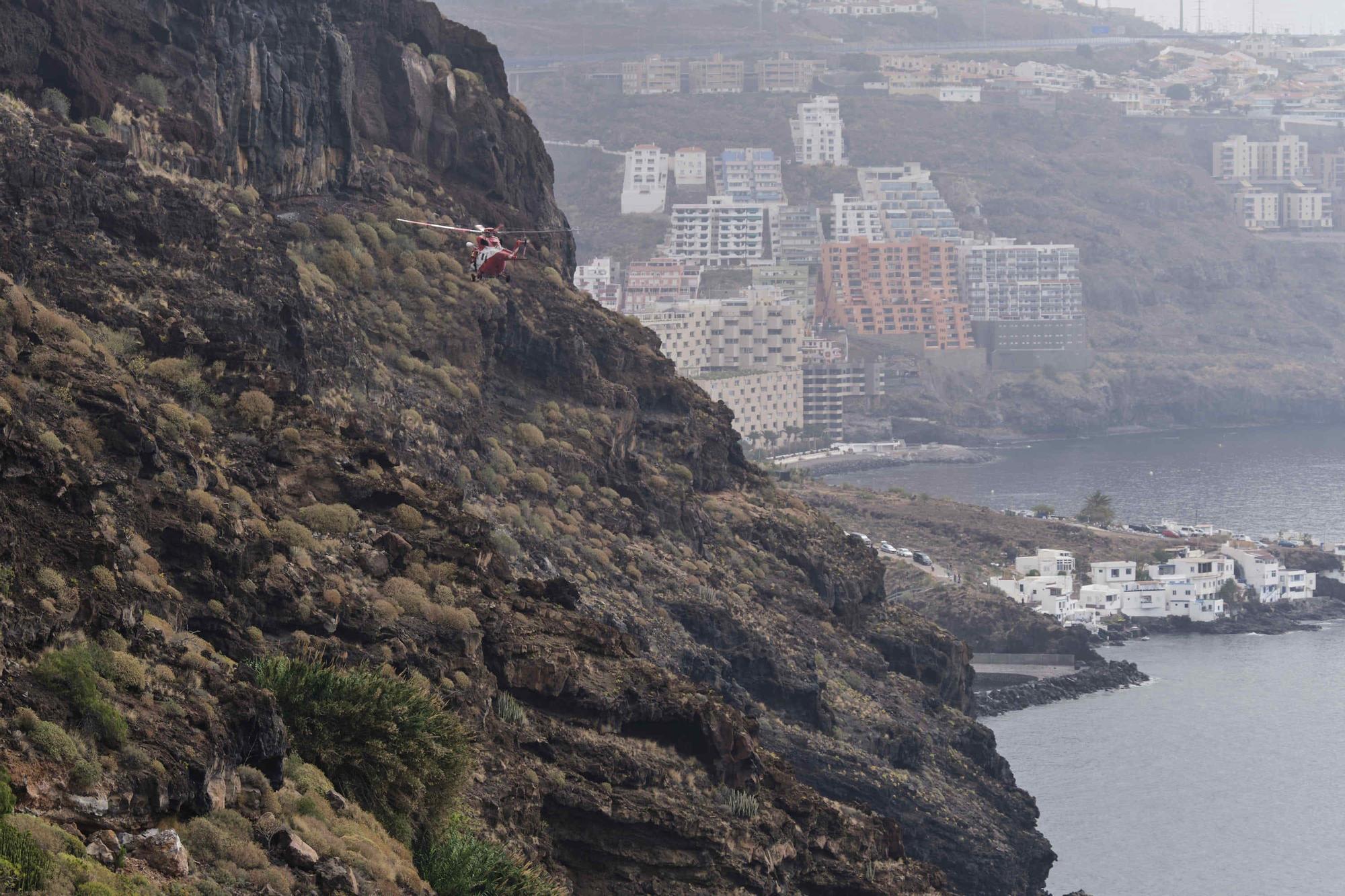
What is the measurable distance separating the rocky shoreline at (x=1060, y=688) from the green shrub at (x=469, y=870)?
8789 centimetres

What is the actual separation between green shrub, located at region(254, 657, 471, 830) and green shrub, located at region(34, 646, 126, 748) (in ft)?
14.6

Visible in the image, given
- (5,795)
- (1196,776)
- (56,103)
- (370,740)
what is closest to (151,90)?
(56,103)

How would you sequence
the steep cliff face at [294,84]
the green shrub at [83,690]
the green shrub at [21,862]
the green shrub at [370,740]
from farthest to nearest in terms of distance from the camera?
the steep cliff face at [294,84] → the green shrub at [370,740] → the green shrub at [83,690] → the green shrub at [21,862]

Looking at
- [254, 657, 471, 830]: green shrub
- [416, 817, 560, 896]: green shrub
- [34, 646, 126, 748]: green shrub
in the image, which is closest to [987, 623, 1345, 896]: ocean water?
[416, 817, 560, 896]: green shrub

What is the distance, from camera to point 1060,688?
131 metres

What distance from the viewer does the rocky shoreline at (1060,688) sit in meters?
124

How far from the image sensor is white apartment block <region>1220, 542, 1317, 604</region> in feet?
544

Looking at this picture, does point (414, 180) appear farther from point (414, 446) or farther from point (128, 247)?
point (128, 247)

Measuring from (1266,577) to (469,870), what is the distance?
13967 centimetres

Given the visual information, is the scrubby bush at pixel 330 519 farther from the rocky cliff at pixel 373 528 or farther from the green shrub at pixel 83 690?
the green shrub at pixel 83 690

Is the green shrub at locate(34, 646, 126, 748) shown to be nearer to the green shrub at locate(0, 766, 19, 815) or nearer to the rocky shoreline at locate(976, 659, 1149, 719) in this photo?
the green shrub at locate(0, 766, 19, 815)

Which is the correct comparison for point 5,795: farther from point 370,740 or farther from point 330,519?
point 330,519

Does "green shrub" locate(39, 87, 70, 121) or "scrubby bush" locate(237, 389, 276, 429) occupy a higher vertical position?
"green shrub" locate(39, 87, 70, 121)

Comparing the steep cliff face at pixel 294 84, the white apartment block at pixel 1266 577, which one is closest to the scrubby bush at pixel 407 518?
the steep cliff face at pixel 294 84
